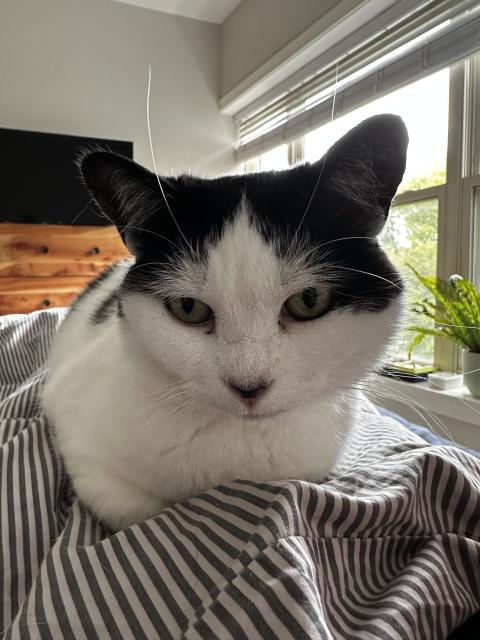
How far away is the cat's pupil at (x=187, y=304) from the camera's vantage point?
453 millimetres

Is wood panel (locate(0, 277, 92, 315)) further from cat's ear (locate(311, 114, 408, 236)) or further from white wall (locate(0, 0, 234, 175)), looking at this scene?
cat's ear (locate(311, 114, 408, 236))

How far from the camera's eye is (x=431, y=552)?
39 cm

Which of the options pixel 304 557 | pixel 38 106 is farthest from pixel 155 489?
pixel 38 106

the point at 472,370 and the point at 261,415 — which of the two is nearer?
the point at 261,415

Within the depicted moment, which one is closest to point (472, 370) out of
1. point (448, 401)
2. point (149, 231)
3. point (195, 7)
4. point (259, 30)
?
point (448, 401)

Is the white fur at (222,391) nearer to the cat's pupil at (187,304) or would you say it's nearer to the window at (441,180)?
the cat's pupil at (187,304)

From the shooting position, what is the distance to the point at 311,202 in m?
0.46

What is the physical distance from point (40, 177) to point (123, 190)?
2.63 meters

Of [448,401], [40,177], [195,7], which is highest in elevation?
[195,7]

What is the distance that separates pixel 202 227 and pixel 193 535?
0.99ft

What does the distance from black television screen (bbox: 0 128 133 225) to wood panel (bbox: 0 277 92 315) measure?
1.24 ft

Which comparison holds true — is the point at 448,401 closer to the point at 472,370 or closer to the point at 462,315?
the point at 472,370

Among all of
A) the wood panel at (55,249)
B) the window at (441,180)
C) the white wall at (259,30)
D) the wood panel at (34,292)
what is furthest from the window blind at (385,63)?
the wood panel at (34,292)

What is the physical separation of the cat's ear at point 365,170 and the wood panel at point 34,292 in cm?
242
